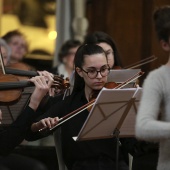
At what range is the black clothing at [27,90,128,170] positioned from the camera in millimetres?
2992

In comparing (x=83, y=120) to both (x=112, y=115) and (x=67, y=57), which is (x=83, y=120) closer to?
(x=112, y=115)

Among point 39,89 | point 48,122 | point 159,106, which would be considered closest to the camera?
point 159,106

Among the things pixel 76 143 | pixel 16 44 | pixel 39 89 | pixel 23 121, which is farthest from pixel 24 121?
pixel 16 44

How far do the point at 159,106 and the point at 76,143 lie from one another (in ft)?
3.18

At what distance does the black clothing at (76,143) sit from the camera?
2.99 meters

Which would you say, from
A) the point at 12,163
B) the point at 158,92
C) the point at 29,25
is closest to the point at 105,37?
the point at 12,163

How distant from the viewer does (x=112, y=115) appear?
8.96ft

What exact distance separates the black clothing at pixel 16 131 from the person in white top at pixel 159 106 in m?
1.01

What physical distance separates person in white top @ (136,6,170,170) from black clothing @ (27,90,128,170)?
0.81 meters

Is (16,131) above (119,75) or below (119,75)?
below

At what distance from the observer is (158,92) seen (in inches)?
83.9

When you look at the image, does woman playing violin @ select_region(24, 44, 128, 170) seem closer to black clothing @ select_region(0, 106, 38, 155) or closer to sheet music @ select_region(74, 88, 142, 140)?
black clothing @ select_region(0, 106, 38, 155)

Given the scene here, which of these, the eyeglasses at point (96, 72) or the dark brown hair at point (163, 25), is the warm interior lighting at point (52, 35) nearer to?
the eyeglasses at point (96, 72)

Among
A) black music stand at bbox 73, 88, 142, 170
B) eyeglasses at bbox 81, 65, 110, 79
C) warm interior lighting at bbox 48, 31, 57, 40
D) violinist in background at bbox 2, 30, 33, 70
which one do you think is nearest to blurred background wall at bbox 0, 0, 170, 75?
warm interior lighting at bbox 48, 31, 57, 40
